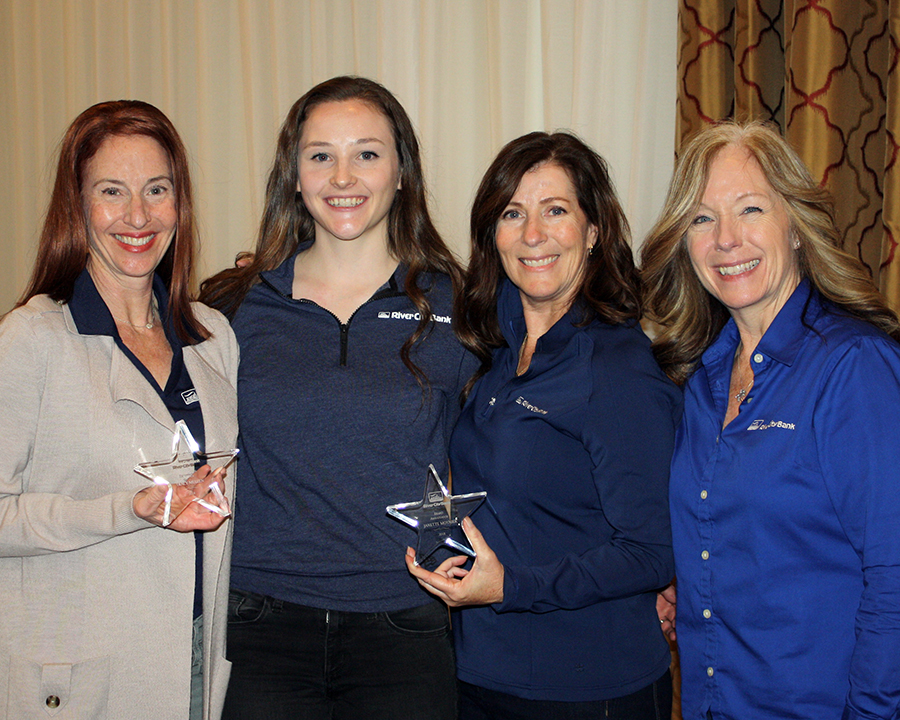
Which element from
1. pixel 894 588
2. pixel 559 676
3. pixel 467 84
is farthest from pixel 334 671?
pixel 467 84

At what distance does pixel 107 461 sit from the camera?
1735 millimetres

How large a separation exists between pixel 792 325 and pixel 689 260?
35 cm

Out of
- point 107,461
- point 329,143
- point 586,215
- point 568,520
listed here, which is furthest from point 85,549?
point 586,215

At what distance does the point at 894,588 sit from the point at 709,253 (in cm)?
77

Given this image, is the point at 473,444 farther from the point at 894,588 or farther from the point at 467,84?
the point at 467,84

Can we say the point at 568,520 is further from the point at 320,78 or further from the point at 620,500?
the point at 320,78

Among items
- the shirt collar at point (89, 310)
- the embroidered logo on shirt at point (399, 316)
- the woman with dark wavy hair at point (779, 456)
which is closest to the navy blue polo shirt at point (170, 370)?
the shirt collar at point (89, 310)

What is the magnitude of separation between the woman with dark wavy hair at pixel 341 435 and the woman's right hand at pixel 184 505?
9.5 inches

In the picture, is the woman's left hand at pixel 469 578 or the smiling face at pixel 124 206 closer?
the woman's left hand at pixel 469 578

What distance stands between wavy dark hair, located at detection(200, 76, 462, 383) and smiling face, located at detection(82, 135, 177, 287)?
0.32 metres

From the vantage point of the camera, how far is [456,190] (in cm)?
373

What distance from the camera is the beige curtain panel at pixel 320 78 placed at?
3443 millimetres

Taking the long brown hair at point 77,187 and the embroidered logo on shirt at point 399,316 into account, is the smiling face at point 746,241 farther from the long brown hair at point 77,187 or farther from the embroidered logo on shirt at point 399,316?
the long brown hair at point 77,187

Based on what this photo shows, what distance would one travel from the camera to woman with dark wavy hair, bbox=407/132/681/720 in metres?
1.71
